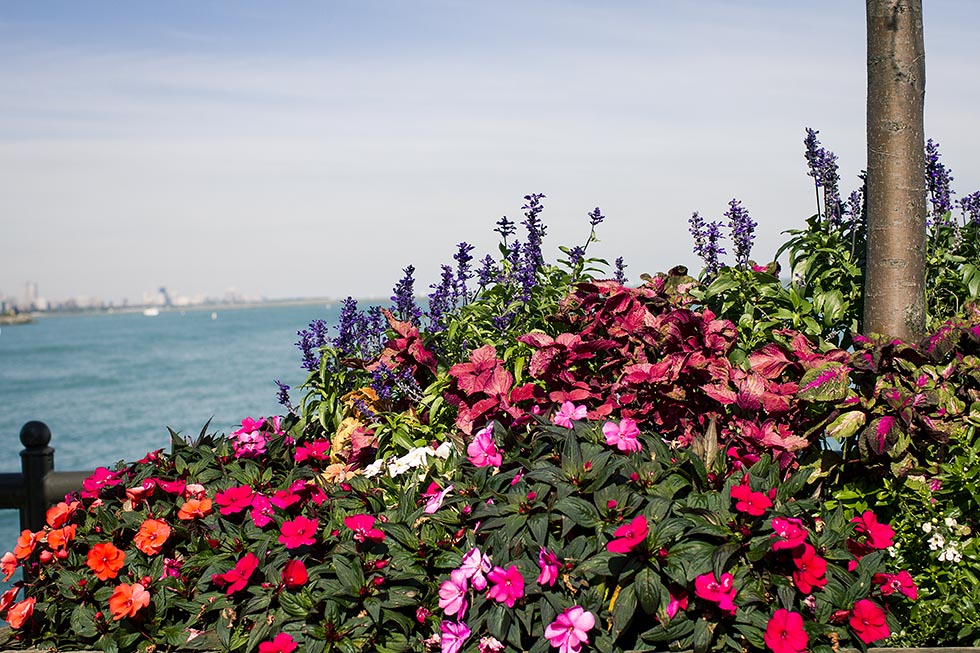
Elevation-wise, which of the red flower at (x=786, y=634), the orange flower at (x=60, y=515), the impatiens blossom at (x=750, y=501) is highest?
the impatiens blossom at (x=750, y=501)

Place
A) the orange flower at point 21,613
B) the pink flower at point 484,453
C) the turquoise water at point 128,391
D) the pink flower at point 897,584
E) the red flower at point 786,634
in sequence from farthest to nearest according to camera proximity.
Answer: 1. the turquoise water at point 128,391
2. the orange flower at point 21,613
3. the pink flower at point 484,453
4. the pink flower at point 897,584
5. the red flower at point 786,634

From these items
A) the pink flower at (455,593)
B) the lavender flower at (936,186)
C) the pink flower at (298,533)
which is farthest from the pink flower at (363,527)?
the lavender flower at (936,186)

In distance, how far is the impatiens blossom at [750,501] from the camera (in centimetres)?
243

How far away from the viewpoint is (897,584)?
8.46 ft

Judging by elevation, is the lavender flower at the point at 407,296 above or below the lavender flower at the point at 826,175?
below

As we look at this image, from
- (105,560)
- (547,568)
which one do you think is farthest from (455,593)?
(105,560)

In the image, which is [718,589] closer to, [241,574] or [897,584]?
[897,584]

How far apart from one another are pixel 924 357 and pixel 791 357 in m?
0.46

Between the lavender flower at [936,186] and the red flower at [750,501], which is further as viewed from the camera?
the lavender flower at [936,186]

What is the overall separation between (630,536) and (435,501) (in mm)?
706

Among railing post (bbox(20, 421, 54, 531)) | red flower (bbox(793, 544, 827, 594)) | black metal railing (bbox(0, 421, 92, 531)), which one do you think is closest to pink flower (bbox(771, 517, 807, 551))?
red flower (bbox(793, 544, 827, 594))

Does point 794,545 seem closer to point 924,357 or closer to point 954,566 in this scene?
point 954,566

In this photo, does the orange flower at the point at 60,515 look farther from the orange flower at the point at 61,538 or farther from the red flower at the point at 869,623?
the red flower at the point at 869,623

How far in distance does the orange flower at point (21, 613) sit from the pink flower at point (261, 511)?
851 millimetres
